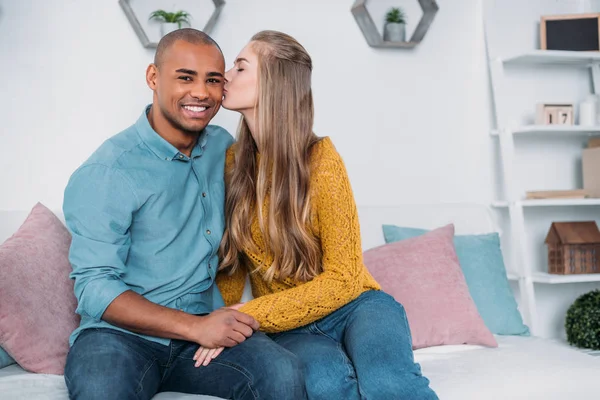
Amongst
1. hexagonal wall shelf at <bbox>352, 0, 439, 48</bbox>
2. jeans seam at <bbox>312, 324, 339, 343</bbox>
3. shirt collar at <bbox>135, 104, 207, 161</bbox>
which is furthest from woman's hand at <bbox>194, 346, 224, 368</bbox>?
hexagonal wall shelf at <bbox>352, 0, 439, 48</bbox>

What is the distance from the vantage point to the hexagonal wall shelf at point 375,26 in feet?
9.33

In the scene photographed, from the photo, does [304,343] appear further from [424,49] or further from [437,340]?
[424,49]

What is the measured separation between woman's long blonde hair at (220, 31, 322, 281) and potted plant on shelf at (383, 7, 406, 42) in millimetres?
1008

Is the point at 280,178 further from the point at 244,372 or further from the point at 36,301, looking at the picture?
the point at 36,301

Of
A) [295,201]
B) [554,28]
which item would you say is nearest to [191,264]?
[295,201]

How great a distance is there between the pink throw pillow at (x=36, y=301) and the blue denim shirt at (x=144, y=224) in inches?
5.1

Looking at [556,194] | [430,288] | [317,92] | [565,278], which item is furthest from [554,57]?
[430,288]

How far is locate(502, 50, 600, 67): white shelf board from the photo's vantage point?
2.96 meters

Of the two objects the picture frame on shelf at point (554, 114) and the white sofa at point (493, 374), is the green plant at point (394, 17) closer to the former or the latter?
the picture frame on shelf at point (554, 114)

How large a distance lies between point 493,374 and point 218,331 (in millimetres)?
777

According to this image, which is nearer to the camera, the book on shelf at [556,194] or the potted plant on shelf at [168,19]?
the potted plant on shelf at [168,19]

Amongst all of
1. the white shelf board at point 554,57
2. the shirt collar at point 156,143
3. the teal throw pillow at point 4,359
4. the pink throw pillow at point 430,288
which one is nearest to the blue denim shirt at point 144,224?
the shirt collar at point 156,143

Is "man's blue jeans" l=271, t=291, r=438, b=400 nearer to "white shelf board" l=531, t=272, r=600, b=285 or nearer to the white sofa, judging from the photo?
the white sofa

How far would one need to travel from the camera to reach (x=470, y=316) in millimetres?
2279
